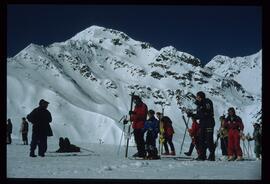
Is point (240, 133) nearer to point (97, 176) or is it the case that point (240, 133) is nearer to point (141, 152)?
point (141, 152)

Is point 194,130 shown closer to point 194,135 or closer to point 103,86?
point 194,135

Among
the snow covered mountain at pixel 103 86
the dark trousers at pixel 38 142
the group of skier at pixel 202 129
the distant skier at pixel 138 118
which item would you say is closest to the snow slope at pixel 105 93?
the snow covered mountain at pixel 103 86

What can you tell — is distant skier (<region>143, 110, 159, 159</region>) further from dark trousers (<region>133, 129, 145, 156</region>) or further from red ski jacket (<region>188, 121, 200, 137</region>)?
red ski jacket (<region>188, 121, 200, 137</region>)

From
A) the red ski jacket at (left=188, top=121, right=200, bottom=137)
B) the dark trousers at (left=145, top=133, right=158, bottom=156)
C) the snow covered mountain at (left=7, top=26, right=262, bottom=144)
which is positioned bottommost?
the dark trousers at (left=145, top=133, right=158, bottom=156)

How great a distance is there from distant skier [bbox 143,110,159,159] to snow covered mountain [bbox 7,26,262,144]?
210ft

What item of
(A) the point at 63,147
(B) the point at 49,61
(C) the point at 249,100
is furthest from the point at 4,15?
(B) the point at 49,61

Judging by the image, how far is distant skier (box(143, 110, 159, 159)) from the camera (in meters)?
10.7

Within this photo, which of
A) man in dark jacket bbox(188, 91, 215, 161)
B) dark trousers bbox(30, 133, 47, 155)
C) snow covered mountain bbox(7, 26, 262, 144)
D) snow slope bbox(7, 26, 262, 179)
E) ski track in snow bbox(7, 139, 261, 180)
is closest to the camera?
ski track in snow bbox(7, 139, 261, 180)

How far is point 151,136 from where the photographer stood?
36.2 feet

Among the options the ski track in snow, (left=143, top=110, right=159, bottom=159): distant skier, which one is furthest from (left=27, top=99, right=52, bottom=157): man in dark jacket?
(left=143, top=110, right=159, bottom=159): distant skier

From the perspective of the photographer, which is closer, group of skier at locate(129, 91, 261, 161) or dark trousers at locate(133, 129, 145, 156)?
group of skier at locate(129, 91, 261, 161)

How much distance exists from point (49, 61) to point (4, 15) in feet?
440

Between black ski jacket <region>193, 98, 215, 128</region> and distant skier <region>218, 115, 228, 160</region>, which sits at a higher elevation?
black ski jacket <region>193, 98, 215, 128</region>

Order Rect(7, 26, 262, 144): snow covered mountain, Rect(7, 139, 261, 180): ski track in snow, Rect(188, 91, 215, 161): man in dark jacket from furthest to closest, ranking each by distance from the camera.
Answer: Rect(7, 26, 262, 144): snow covered mountain → Rect(188, 91, 215, 161): man in dark jacket → Rect(7, 139, 261, 180): ski track in snow
